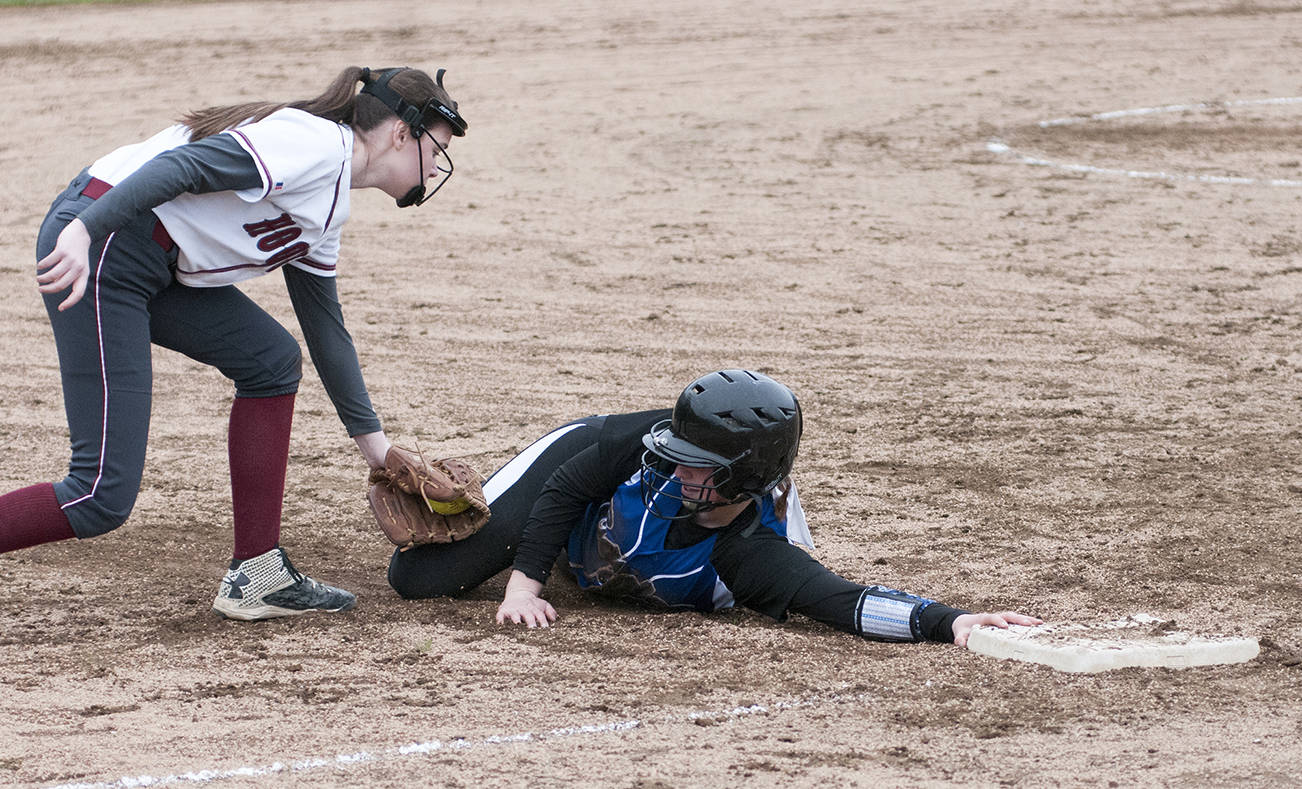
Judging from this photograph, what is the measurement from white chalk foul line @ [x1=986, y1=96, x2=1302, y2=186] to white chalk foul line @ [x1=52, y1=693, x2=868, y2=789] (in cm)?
777

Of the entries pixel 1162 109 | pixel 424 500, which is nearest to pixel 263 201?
pixel 424 500

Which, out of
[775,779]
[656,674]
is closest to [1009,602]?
[656,674]

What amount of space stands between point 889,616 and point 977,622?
226 mm

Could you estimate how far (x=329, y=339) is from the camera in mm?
4184

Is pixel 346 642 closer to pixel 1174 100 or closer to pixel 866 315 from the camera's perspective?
pixel 866 315

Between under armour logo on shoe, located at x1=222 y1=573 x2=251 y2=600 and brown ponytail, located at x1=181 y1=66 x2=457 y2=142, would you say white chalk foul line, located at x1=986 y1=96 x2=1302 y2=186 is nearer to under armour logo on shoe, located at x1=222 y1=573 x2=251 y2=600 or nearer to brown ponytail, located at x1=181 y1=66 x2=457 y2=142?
brown ponytail, located at x1=181 y1=66 x2=457 y2=142

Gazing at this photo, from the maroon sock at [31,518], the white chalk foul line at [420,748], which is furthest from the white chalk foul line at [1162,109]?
the maroon sock at [31,518]

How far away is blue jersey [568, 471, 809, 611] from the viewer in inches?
165

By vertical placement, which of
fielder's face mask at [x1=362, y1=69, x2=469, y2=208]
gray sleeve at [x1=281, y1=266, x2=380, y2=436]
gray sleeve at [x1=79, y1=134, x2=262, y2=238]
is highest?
fielder's face mask at [x1=362, y1=69, x2=469, y2=208]

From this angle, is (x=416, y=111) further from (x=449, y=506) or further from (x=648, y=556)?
(x=648, y=556)

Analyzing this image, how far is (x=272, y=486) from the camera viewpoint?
420 centimetres

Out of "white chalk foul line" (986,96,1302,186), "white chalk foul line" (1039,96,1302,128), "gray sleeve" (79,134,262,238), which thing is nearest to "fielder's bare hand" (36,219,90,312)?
"gray sleeve" (79,134,262,238)

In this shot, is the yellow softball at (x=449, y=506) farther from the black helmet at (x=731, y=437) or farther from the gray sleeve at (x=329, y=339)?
the black helmet at (x=731, y=437)

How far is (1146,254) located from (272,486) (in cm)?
603
